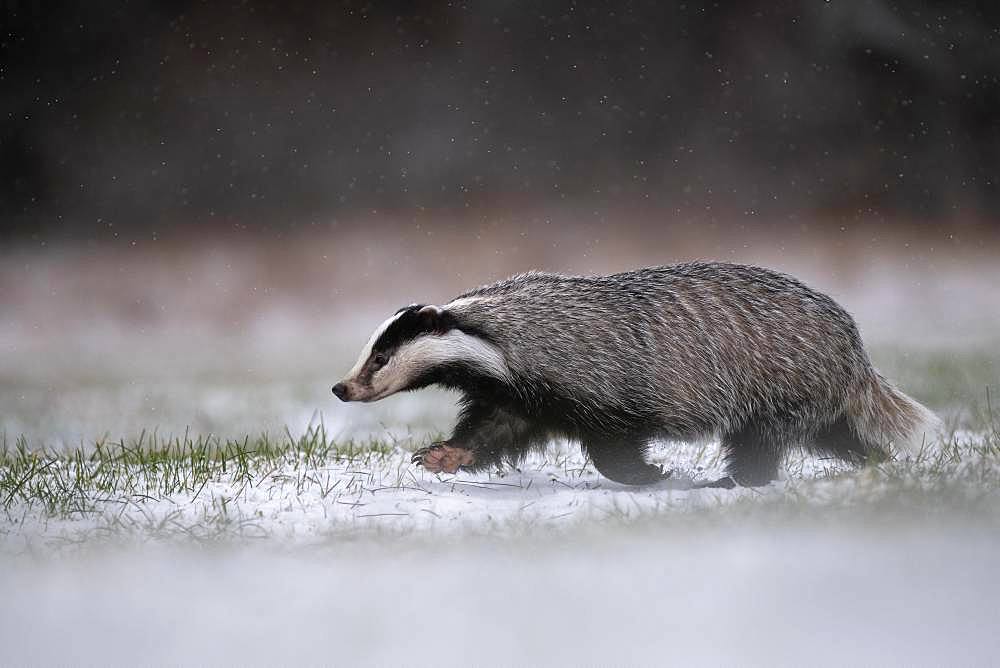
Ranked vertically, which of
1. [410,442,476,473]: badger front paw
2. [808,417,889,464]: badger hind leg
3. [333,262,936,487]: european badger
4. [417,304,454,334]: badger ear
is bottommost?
[808,417,889,464]: badger hind leg

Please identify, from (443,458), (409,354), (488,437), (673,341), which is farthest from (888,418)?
(409,354)

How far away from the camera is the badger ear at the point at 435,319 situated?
10.7 feet

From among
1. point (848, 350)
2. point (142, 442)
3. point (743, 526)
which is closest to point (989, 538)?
point (743, 526)

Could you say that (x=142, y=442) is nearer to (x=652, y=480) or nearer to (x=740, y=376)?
(x=652, y=480)

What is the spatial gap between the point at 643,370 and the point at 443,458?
0.73 m

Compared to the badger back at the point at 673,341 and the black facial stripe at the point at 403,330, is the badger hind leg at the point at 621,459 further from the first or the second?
the black facial stripe at the point at 403,330

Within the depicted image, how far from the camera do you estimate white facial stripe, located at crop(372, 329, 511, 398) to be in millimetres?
3273

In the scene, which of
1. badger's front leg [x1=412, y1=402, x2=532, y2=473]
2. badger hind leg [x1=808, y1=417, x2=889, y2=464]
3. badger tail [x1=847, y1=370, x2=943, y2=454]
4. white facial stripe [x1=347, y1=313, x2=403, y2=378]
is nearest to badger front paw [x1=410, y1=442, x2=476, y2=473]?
badger's front leg [x1=412, y1=402, x2=532, y2=473]

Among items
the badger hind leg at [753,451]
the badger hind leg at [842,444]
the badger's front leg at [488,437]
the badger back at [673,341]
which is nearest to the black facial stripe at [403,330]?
the badger back at [673,341]

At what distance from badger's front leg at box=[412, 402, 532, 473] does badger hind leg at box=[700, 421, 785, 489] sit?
645mm

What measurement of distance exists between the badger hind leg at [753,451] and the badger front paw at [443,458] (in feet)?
2.62

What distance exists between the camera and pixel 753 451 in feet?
11.5

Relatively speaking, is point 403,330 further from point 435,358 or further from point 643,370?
point 643,370

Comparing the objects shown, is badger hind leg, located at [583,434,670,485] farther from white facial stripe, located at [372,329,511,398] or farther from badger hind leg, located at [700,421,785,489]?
white facial stripe, located at [372,329,511,398]
